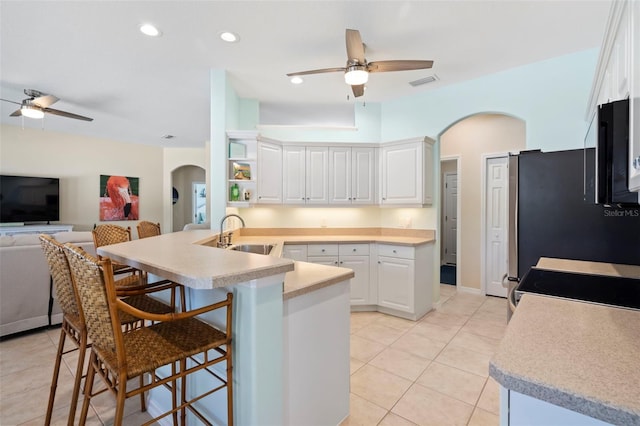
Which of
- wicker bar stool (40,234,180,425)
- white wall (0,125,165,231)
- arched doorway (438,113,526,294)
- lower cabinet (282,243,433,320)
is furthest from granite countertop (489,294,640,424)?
white wall (0,125,165,231)

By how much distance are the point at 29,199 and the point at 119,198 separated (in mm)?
1531

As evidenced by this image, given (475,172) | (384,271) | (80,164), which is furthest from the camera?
(80,164)

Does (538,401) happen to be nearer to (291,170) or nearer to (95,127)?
(291,170)

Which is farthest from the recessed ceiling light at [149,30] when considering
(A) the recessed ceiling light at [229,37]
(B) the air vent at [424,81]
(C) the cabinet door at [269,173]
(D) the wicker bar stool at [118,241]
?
(B) the air vent at [424,81]

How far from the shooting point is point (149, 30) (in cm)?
257

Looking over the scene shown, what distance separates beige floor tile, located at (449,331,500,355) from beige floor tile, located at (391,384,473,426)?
0.90 meters

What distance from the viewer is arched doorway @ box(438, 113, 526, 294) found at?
428cm

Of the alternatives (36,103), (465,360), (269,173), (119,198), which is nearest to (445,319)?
(465,360)

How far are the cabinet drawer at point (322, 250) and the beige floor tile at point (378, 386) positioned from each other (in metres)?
1.46

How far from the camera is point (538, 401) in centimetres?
66

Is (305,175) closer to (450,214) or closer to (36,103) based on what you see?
(36,103)

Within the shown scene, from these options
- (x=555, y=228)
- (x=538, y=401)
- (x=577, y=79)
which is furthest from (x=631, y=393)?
(x=577, y=79)

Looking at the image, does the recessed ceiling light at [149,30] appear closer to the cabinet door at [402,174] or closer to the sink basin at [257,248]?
the sink basin at [257,248]

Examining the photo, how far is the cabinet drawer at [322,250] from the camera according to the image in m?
3.69
